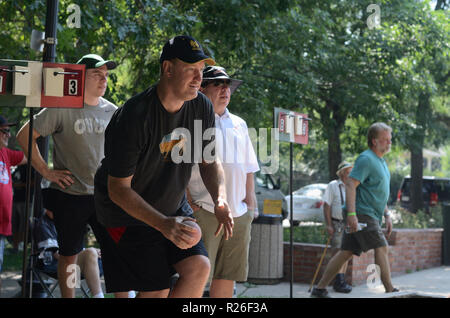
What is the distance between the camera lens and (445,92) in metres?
18.0

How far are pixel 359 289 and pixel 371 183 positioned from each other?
2.35m

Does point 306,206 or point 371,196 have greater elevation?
point 371,196

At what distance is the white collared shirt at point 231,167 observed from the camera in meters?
5.06

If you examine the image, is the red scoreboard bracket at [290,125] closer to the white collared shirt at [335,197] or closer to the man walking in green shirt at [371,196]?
the man walking in green shirt at [371,196]

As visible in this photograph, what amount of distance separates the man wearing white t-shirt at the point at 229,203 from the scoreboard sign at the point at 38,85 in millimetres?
1124

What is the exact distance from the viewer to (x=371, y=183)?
7.39 meters

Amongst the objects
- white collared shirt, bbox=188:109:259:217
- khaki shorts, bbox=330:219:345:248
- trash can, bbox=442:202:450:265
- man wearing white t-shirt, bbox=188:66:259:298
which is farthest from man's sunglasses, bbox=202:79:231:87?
trash can, bbox=442:202:450:265

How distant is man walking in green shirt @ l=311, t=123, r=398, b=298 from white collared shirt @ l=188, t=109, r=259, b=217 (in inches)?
94.4

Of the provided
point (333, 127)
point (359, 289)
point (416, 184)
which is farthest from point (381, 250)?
point (416, 184)

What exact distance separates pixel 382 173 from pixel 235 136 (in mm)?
2734

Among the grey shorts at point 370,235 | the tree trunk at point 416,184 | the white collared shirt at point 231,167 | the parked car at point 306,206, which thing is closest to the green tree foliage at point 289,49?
the tree trunk at point 416,184

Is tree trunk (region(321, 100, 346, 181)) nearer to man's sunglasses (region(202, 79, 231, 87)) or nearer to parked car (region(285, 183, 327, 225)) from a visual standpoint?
parked car (region(285, 183, 327, 225))

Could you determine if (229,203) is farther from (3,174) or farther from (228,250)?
(3,174)

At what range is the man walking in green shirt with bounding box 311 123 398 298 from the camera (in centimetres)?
Answer: 732
